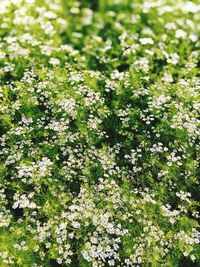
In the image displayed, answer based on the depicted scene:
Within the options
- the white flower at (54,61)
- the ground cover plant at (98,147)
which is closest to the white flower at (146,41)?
the ground cover plant at (98,147)

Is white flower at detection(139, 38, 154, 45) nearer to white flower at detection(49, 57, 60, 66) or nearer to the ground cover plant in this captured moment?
the ground cover plant

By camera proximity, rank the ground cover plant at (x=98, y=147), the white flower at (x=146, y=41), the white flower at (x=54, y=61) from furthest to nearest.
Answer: the white flower at (x=146, y=41)
the white flower at (x=54, y=61)
the ground cover plant at (x=98, y=147)

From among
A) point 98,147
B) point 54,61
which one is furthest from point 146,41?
point 98,147

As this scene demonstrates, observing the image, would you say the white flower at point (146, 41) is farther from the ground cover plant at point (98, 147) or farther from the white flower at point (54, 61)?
the white flower at point (54, 61)

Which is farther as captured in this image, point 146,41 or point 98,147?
point 146,41

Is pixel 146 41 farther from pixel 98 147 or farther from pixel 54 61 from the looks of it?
pixel 98 147

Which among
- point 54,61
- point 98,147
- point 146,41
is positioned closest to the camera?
point 98,147

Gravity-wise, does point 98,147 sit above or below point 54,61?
below

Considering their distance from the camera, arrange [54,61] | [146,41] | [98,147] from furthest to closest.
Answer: [146,41] → [54,61] → [98,147]
